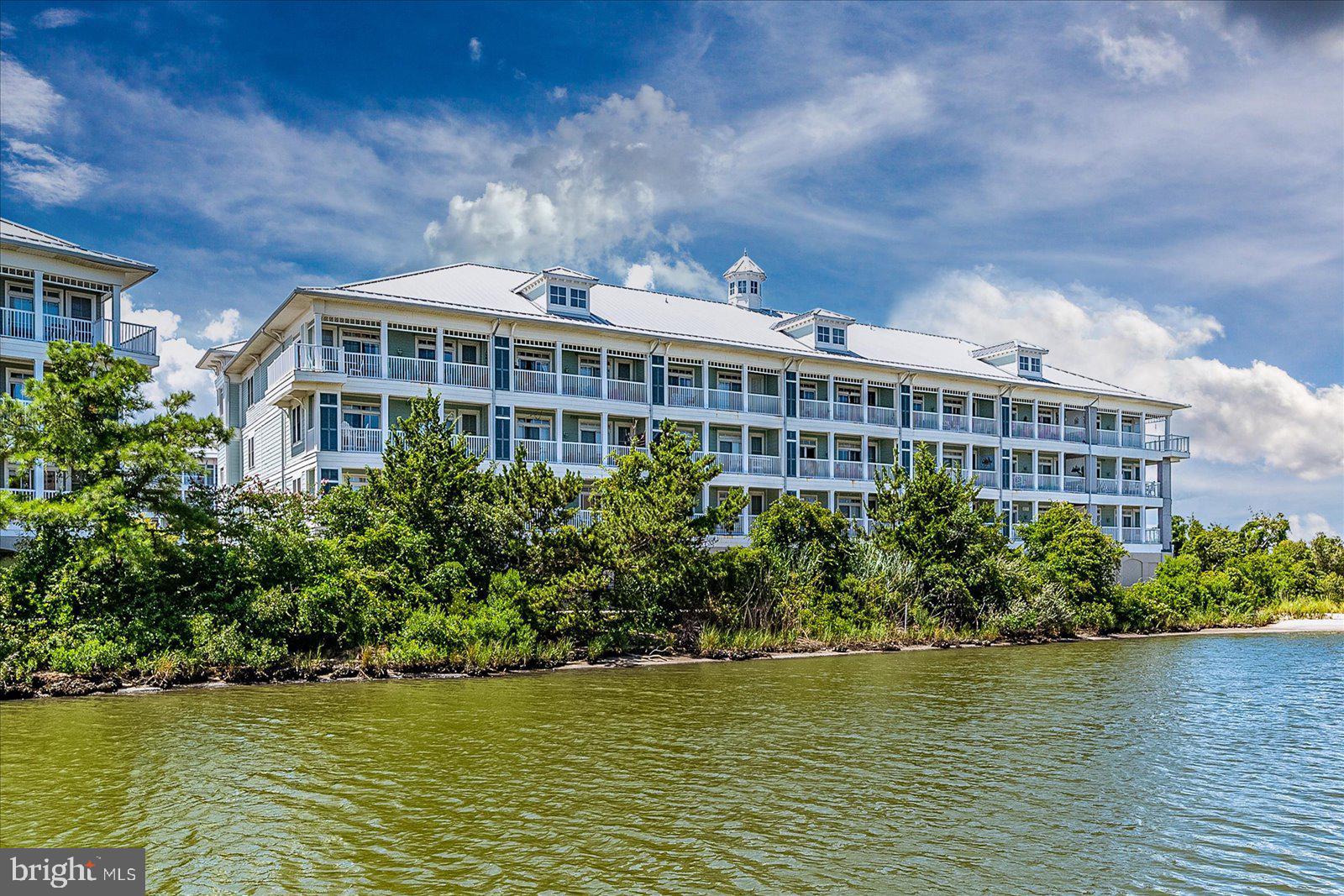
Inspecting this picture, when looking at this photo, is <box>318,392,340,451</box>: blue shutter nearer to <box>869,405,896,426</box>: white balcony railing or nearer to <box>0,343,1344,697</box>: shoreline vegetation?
<box>0,343,1344,697</box>: shoreline vegetation

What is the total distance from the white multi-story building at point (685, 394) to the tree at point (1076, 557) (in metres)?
3.41

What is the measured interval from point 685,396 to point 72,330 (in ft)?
67.2

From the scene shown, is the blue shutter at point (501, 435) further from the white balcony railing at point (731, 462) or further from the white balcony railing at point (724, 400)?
the white balcony railing at point (731, 462)

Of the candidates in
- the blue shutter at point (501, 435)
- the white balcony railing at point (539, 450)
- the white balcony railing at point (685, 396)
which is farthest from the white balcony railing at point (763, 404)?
the blue shutter at point (501, 435)

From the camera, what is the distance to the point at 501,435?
115ft

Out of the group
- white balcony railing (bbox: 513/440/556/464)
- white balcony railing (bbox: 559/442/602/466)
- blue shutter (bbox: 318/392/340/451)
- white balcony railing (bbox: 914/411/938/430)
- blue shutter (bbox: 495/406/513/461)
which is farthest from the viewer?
white balcony railing (bbox: 914/411/938/430)

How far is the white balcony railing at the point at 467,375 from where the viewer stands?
34.7 metres

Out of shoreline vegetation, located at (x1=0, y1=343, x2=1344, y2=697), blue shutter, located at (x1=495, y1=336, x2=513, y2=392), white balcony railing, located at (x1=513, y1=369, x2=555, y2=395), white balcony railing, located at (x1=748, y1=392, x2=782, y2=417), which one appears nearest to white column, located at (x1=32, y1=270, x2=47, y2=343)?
shoreline vegetation, located at (x1=0, y1=343, x2=1344, y2=697)

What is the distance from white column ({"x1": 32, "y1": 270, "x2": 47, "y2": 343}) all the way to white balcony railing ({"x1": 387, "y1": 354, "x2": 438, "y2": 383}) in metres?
9.54

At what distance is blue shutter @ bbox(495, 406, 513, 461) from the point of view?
3497 cm

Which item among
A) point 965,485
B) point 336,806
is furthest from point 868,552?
point 336,806

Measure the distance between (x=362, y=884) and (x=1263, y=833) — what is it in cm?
901

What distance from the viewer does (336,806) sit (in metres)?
11.5

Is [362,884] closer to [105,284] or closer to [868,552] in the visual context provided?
[868,552]
